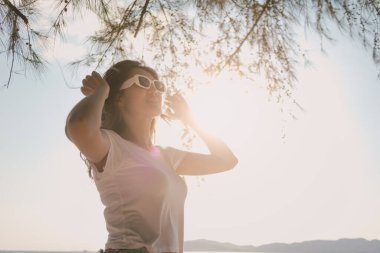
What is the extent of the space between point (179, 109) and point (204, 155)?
30 cm

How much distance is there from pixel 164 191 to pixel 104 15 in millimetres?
2611

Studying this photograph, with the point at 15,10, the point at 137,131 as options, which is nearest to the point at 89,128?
the point at 137,131

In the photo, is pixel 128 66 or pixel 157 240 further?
pixel 128 66

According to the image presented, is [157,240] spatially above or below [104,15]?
below

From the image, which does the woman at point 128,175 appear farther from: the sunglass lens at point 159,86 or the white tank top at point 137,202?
the sunglass lens at point 159,86

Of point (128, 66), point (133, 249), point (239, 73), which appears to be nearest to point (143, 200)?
point (133, 249)

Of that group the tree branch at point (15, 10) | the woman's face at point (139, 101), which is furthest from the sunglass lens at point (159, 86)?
the tree branch at point (15, 10)

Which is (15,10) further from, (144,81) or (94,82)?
(94,82)

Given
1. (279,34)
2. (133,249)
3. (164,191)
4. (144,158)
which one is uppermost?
(279,34)

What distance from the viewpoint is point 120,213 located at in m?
1.58

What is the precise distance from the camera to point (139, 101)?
2.11 m

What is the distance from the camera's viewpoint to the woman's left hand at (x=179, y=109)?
8.21 ft

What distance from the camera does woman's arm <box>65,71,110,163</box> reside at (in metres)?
1.46

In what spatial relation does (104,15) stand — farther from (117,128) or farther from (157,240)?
(157,240)
